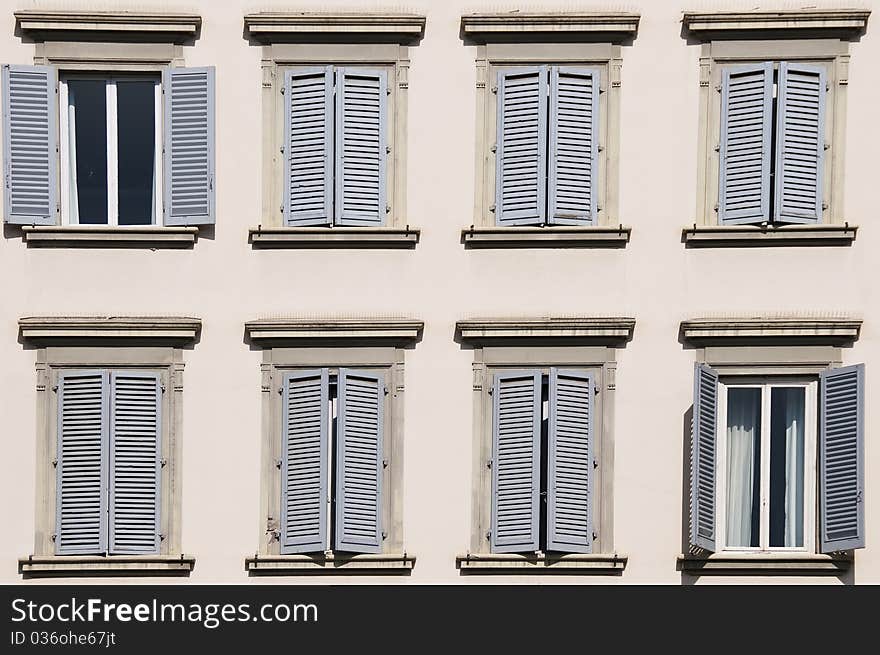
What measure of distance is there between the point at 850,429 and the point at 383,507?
473cm

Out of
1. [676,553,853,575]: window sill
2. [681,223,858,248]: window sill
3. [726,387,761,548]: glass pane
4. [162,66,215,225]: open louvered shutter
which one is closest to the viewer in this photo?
[676,553,853,575]: window sill

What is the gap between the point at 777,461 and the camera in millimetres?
27000

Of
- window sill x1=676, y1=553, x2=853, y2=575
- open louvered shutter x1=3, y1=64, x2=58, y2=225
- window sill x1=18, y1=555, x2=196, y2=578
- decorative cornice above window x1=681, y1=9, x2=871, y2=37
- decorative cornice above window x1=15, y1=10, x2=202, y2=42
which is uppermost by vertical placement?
decorative cornice above window x1=681, y1=9, x2=871, y2=37

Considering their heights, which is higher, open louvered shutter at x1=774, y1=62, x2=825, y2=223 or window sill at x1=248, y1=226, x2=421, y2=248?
open louvered shutter at x1=774, y1=62, x2=825, y2=223

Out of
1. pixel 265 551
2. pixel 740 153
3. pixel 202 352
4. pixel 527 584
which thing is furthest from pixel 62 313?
pixel 740 153

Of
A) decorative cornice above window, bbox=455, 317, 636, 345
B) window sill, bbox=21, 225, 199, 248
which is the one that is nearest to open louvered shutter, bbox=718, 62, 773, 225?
decorative cornice above window, bbox=455, 317, 636, 345

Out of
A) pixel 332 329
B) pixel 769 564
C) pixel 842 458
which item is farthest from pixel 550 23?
pixel 769 564

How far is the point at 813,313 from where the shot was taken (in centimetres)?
2670

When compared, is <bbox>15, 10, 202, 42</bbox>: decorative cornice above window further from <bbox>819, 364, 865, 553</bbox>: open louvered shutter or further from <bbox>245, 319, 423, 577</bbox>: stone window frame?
<bbox>819, 364, 865, 553</bbox>: open louvered shutter

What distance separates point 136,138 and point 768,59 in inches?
256

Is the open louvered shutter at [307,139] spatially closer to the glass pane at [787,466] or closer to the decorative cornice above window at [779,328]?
the decorative cornice above window at [779,328]

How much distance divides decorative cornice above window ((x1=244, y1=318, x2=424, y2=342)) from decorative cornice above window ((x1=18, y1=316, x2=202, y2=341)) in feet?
2.42

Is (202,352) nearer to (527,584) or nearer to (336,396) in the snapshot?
(336,396)

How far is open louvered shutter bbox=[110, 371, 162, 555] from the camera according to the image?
87.5 ft
